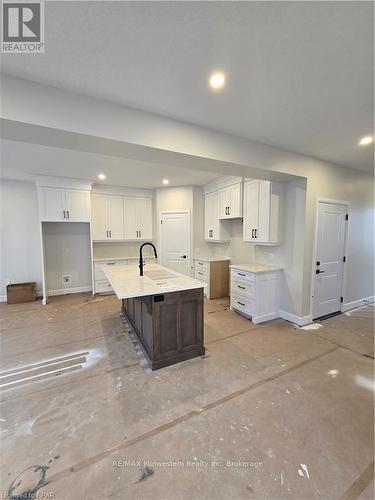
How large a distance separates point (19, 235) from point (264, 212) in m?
5.35

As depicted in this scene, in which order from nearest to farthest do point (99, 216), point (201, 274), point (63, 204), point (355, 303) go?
point (355, 303), point (63, 204), point (201, 274), point (99, 216)

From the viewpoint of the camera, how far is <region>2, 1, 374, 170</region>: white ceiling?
45.5 inches

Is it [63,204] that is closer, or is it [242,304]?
[242,304]

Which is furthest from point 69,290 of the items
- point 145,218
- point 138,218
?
point 145,218

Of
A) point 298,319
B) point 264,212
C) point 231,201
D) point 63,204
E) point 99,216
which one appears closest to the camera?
point 298,319

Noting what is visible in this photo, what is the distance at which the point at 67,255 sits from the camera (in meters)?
5.21

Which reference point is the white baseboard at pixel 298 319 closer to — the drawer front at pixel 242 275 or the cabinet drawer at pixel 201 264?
the drawer front at pixel 242 275

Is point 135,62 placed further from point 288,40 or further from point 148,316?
point 148,316

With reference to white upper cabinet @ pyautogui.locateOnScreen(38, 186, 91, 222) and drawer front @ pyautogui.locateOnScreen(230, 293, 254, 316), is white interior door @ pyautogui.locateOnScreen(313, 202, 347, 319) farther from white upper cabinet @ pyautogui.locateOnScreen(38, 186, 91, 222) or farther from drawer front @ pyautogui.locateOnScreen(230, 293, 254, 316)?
white upper cabinet @ pyautogui.locateOnScreen(38, 186, 91, 222)

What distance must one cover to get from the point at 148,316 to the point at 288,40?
2637 millimetres

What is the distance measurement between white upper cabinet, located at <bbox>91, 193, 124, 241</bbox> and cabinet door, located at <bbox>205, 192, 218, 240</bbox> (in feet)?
7.36

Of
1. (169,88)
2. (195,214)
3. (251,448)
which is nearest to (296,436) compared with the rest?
(251,448)

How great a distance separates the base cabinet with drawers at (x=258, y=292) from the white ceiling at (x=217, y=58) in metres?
2.26

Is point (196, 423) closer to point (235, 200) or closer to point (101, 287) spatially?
point (235, 200)
